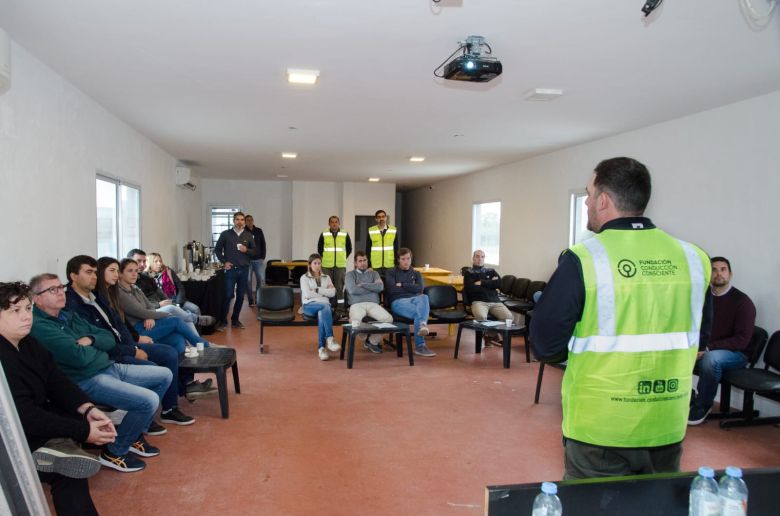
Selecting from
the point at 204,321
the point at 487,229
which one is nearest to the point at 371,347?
the point at 204,321

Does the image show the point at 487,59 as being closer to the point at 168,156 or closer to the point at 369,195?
the point at 168,156

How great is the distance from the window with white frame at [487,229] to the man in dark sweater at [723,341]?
17.0ft

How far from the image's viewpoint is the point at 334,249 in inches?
322

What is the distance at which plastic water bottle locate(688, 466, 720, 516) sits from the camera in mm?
1147

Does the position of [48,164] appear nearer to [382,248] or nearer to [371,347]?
[371,347]

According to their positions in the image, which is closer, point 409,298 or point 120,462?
point 120,462

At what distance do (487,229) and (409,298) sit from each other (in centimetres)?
445

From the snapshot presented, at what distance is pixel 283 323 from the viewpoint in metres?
6.02

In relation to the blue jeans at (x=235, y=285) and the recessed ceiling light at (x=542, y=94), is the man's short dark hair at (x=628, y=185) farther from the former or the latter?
the blue jeans at (x=235, y=285)

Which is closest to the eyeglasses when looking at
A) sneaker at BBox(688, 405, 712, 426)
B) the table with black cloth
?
the table with black cloth

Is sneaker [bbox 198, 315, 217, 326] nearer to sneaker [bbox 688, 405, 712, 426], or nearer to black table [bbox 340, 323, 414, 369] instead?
black table [bbox 340, 323, 414, 369]

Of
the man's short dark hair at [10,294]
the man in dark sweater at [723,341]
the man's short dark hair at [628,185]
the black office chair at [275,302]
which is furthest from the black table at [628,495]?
the black office chair at [275,302]

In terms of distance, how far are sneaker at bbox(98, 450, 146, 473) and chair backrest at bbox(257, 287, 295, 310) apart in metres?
3.25

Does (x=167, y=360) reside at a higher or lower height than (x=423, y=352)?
higher
